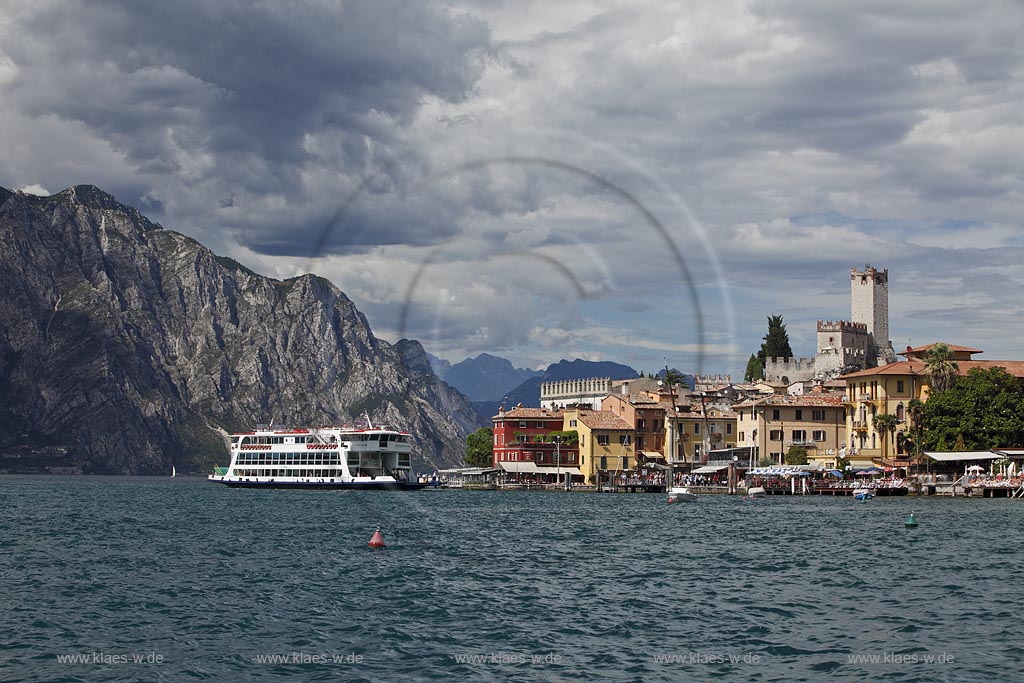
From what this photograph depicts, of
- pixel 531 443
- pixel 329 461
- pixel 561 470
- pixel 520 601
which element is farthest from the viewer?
pixel 531 443

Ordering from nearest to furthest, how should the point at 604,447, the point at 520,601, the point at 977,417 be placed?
1. the point at 520,601
2. the point at 977,417
3. the point at 604,447

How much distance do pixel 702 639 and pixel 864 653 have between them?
4.12 meters

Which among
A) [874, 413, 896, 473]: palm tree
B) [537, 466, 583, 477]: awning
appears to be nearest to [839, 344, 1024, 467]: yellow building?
[874, 413, 896, 473]: palm tree

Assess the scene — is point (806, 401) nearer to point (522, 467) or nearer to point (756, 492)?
point (756, 492)

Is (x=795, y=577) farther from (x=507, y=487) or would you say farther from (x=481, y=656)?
Result: (x=507, y=487)

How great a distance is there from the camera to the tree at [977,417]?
11062 cm

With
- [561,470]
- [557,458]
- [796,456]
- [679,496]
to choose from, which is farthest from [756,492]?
[557,458]

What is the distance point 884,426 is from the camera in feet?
407

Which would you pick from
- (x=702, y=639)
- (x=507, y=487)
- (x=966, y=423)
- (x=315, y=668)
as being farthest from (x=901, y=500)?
(x=315, y=668)

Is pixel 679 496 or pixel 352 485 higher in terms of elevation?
pixel 679 496

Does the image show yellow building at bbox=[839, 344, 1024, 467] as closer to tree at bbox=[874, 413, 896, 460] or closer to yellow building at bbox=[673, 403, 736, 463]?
tree at bbox=[874, 413, 896, 460]

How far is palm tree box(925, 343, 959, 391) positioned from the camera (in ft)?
397

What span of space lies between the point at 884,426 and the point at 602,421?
3702 centimetres

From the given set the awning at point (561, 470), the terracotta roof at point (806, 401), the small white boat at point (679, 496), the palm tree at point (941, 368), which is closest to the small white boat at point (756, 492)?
the small white boat at point (679, 496)
